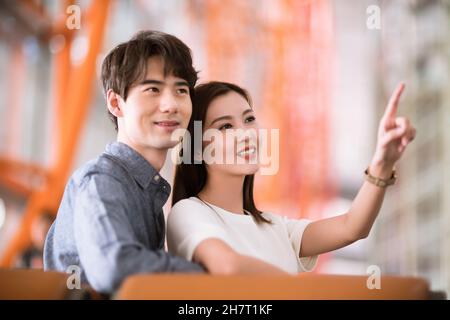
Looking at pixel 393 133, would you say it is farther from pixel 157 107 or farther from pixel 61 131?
pixel 61 131

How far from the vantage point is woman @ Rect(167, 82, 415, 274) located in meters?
0.83

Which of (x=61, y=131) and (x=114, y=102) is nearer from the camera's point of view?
(x=114, y=102)

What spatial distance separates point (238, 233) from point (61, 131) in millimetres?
3124

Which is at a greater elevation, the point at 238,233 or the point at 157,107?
the point at 157,107

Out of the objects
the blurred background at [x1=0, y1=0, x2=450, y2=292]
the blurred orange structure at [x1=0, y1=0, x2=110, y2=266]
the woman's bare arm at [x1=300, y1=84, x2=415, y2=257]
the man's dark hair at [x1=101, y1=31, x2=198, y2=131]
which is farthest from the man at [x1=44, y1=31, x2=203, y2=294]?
the blurred orange structure at [x1=0, y1=0, x2=110, y2=266]

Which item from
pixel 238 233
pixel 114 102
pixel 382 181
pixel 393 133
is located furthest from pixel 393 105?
pixel 114 102

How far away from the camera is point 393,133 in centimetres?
77

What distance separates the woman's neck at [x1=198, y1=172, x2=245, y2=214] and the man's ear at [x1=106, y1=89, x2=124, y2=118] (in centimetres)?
15

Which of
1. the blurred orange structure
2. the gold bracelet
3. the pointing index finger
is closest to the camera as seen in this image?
the pointing index finger

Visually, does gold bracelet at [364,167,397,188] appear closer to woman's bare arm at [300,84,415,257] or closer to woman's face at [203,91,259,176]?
woman's bare arm at [300,84,415,257]

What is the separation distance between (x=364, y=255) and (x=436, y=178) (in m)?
0.83

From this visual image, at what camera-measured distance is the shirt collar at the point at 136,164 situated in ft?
Result: 2.79

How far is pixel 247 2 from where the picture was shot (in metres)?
4.36

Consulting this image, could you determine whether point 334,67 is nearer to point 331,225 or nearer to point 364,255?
point 364,255
